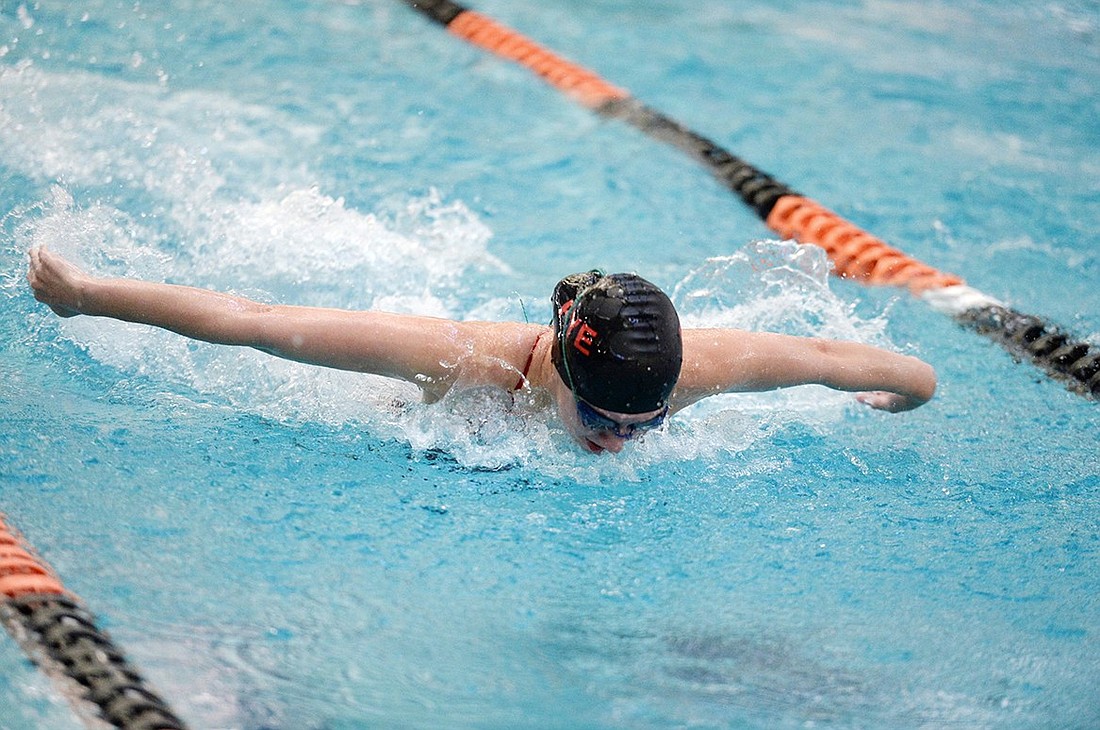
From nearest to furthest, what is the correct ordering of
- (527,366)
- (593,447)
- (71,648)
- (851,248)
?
(71,648) < (593,447) < (527,366) < (851,248)

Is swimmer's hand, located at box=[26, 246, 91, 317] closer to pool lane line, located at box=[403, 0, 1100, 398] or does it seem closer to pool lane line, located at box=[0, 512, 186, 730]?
pool lane line, located at box=[0, 512, 186, 730]

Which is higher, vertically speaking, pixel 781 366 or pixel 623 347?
pixel 623 347

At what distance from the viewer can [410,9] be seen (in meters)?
6.70

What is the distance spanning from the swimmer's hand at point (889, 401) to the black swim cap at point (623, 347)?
940mm

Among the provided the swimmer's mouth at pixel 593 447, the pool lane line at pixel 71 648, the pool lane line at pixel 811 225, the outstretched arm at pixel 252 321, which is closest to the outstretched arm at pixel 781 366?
the swimmer's mouth at pixel 593 447

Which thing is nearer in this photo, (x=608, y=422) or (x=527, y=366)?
(x=608, y=422)

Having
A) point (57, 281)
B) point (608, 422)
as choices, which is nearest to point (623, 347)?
point (608, 422)

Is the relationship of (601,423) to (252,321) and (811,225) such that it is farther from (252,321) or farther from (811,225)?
(811,225)

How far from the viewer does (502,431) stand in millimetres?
3105

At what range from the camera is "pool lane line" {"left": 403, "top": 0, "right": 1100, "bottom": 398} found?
413 cm

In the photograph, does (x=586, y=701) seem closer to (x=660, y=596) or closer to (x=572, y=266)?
(x=660, y=596)

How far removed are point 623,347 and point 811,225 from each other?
8.79ft

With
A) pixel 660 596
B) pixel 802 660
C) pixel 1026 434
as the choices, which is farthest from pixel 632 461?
pixel 1026 434

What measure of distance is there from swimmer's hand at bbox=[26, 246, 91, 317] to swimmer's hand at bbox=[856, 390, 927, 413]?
→ 214 cm
